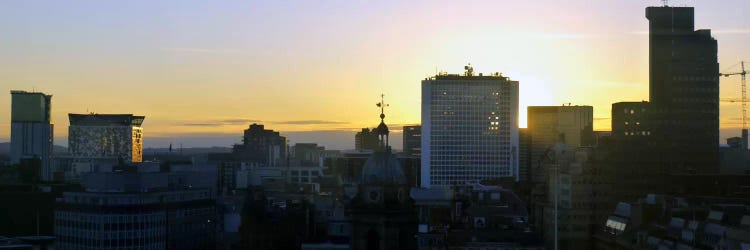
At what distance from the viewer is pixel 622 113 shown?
153m

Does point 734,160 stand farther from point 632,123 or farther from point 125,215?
point 125,215

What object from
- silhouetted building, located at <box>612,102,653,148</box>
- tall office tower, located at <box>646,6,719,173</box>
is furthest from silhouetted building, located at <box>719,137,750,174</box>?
silhouetted building, located at <box>612,102,653,148</box>

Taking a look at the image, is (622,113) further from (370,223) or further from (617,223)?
(370,223)

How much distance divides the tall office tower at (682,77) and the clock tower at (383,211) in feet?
367

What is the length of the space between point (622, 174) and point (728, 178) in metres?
13.2

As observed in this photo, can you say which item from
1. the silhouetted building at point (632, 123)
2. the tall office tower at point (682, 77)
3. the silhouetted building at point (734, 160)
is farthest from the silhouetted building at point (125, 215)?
the silhouetted building at point (734, 160)

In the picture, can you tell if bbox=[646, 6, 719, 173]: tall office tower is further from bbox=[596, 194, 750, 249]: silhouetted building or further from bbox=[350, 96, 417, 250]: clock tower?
bbox=[350, 96, 417, 250]: clock tower

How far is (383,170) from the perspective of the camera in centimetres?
4562

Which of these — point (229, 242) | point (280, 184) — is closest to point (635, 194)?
point (229, 242)

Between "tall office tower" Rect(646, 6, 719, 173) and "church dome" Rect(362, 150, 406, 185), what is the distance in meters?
111

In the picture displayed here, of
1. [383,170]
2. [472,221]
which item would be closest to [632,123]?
[472,221]

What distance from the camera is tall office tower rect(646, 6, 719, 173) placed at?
496 ft

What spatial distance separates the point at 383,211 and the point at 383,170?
6.49 ft

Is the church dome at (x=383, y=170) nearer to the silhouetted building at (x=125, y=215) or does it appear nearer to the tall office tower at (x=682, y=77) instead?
the silhouetted building at (x=125, y=215)
